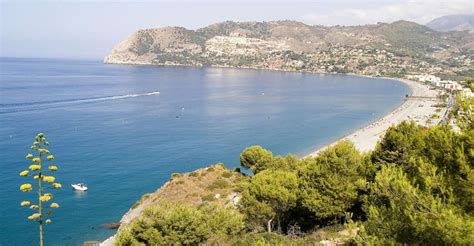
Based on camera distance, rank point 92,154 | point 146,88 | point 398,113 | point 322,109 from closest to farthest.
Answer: point 92,154
point 398,113
point 322,109
point 146,88

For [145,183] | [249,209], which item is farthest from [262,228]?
[145,183]

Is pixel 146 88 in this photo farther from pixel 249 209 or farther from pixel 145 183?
pixel 249 209

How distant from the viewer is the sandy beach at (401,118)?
187 feet

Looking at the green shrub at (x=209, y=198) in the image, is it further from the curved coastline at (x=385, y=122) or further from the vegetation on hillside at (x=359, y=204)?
the vegetation on hillside at (x=359, y=204)

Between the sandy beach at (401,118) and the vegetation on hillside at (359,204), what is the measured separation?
20.5 m

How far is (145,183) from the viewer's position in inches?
1665

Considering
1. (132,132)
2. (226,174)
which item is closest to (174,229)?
(226,174)

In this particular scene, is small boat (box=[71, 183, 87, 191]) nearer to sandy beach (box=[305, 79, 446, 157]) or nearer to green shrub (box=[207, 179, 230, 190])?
green shrub (box=[207, 179, 230, 190])

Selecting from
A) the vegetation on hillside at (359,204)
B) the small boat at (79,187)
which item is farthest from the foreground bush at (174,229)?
the small boat at (79,187)

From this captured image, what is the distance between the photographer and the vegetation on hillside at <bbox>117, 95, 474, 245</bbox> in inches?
320

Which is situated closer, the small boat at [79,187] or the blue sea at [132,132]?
the blue sea at [132,132]

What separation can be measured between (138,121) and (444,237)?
67.9 metres

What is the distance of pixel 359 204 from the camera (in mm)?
19094

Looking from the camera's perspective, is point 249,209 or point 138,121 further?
point 138,121
